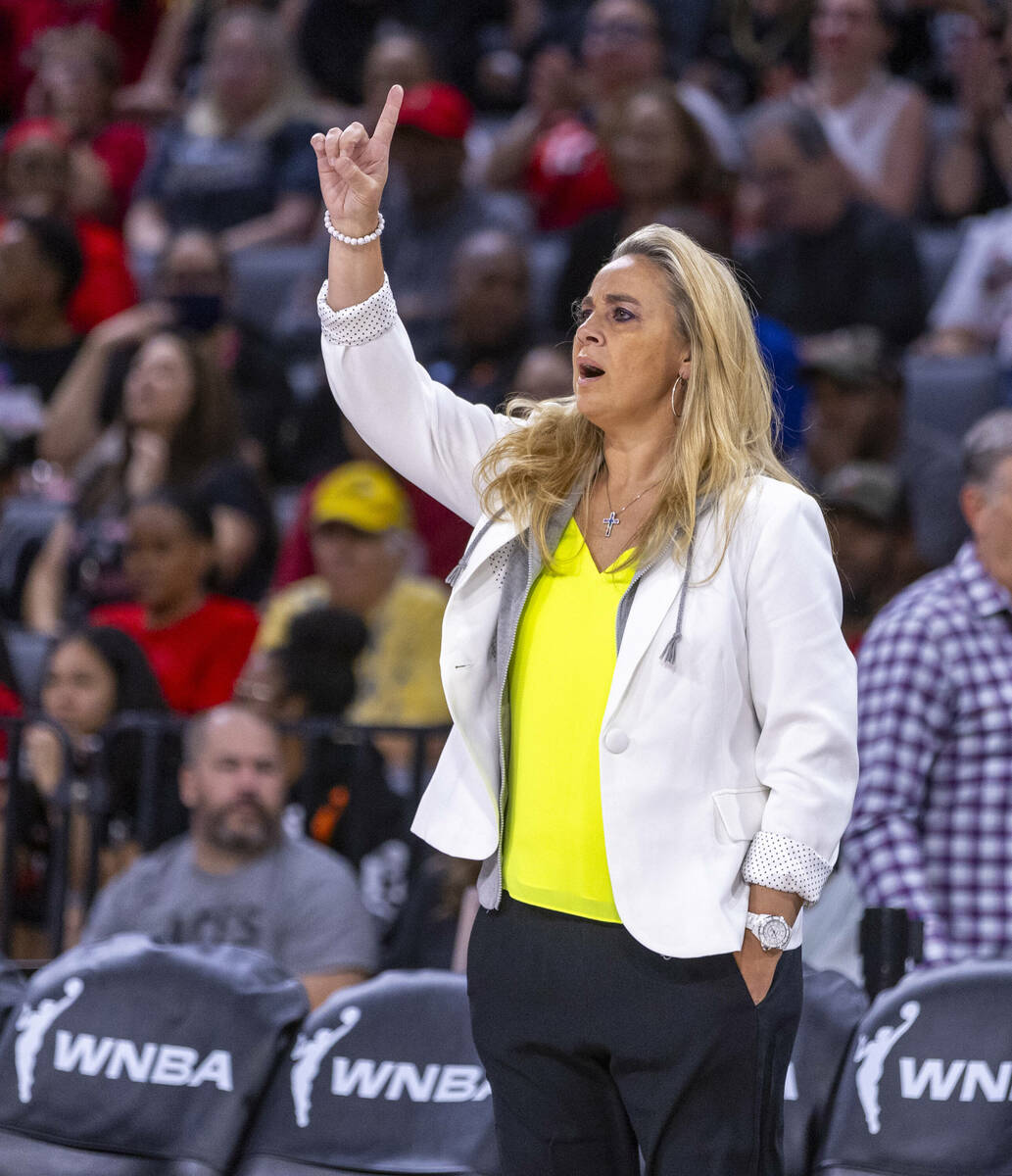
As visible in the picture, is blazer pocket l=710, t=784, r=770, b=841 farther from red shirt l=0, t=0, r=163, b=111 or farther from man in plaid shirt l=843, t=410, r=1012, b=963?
red shirt l=0, t=0, r=163, b=111

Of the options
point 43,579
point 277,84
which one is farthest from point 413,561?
point 277,84

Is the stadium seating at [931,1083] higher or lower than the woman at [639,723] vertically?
lower

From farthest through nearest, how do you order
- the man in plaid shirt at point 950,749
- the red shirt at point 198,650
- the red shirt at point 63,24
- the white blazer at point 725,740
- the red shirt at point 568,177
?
the red shirt at point 63,24, the red shirt at point 568,177, the red shirt at point 198,650, the man in plaid shirt at point 950,749, the white blazer at point 725,740

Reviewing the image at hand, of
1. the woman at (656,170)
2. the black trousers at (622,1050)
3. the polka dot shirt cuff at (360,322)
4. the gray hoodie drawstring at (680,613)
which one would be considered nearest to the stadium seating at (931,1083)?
the black trousers at (622,1050)

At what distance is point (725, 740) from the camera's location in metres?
2.09

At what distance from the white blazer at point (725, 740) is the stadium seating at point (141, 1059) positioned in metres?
1.17

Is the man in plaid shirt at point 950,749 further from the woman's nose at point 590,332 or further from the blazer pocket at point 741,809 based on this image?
the woman's nose at point 590,332

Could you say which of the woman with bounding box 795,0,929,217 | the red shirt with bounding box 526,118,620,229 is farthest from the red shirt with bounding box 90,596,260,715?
the woman with bounding box 795,0,929,217

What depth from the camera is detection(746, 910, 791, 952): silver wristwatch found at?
2055 mm

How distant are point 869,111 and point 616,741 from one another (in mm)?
4968

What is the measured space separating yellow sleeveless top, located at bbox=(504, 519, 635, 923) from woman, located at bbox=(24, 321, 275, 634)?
3.60 meters

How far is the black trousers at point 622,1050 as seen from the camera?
6.73ft

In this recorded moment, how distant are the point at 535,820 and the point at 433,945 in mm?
1978

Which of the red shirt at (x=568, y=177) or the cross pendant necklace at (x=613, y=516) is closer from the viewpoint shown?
the cross pendant necklace at (x=613, y=516)
